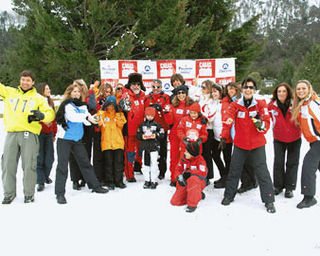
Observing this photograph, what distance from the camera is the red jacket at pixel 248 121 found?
4.55 m

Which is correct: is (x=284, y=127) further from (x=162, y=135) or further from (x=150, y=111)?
(x=150, y=111)

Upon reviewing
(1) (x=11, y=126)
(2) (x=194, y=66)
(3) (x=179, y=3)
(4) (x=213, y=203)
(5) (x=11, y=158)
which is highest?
(3) (x=179, y=3)

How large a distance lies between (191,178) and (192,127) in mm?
790

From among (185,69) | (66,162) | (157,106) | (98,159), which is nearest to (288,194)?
(157,106)

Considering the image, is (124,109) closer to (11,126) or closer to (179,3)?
(11,126)

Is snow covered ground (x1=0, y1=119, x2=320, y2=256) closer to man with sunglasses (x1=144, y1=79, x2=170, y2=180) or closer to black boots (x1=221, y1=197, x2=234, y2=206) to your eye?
black boots (x1=221, y1=197, x2=234, y2=206)

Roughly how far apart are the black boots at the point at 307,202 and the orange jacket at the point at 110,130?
2.71 meters

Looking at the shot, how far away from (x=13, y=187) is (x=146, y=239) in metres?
2.28

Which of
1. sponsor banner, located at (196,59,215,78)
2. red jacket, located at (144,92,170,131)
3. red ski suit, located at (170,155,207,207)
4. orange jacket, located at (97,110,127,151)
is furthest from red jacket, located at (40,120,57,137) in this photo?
sponsor banner, located at (196,59,215,78)

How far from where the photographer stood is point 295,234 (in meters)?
3.80

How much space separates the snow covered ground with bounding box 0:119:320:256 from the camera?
3.49 m

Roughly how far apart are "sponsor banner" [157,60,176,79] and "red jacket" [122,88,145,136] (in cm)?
310

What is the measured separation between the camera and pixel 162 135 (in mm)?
5547

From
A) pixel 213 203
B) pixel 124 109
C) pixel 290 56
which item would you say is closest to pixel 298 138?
pixel 213 203
